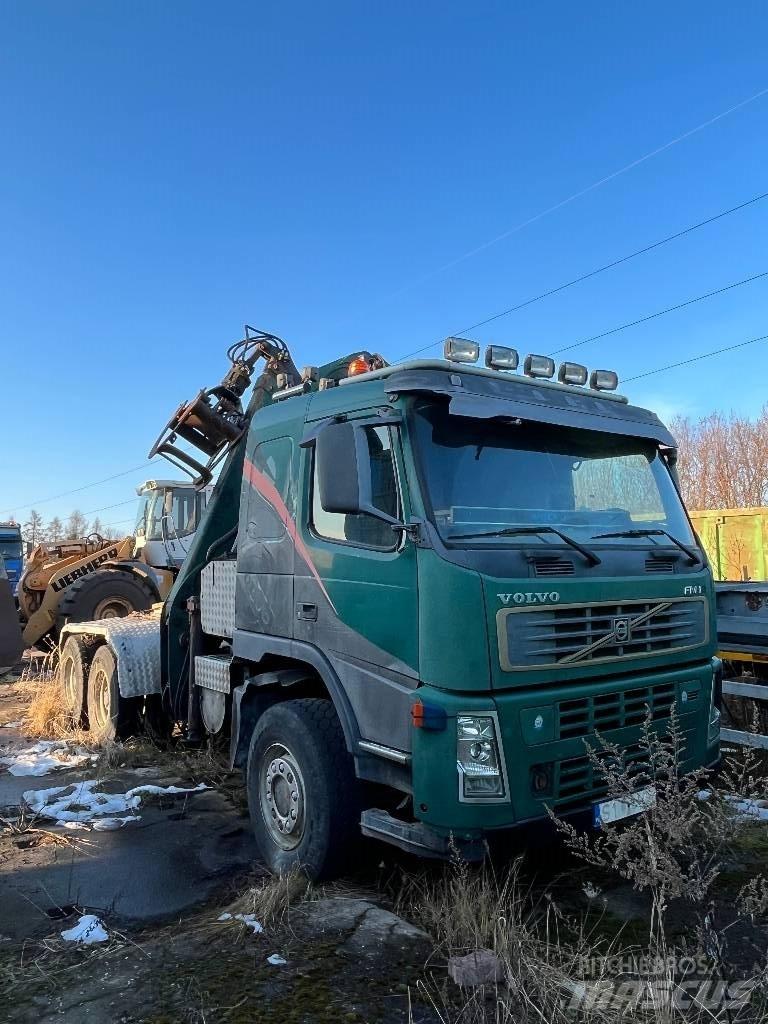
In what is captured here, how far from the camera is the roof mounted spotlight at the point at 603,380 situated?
491 centimetres

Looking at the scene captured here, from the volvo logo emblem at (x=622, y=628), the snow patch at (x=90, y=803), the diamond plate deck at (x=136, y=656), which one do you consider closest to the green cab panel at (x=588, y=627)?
the volvo logo emblem at (x=622, y=628)

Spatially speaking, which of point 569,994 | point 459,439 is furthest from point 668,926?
point 459,439

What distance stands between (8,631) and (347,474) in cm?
618

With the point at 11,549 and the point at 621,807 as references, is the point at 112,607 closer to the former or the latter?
the point at 621,807

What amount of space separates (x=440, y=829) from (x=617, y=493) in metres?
2.17

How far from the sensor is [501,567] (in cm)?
346

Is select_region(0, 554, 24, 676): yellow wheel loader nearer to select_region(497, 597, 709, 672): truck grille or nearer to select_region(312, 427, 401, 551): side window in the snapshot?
select_region(312, 427, 401, 551): side window

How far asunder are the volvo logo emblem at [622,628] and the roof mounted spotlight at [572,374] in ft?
5.25

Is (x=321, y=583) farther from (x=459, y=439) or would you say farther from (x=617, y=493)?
(x=617, y=493)

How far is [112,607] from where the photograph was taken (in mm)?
12719

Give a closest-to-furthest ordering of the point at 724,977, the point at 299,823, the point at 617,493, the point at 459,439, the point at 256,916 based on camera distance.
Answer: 1. the point at 724,977
2. the point at 256,916
3. the point at 459,439
4. the point at 299,823
5. the point at 617,493

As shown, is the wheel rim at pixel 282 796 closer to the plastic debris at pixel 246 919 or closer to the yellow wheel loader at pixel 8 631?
the plastic debris at pixel 246 919

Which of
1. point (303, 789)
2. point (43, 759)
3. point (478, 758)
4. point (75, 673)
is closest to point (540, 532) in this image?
point (478, 758)

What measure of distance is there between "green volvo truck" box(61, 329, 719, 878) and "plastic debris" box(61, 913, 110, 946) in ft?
3.17
